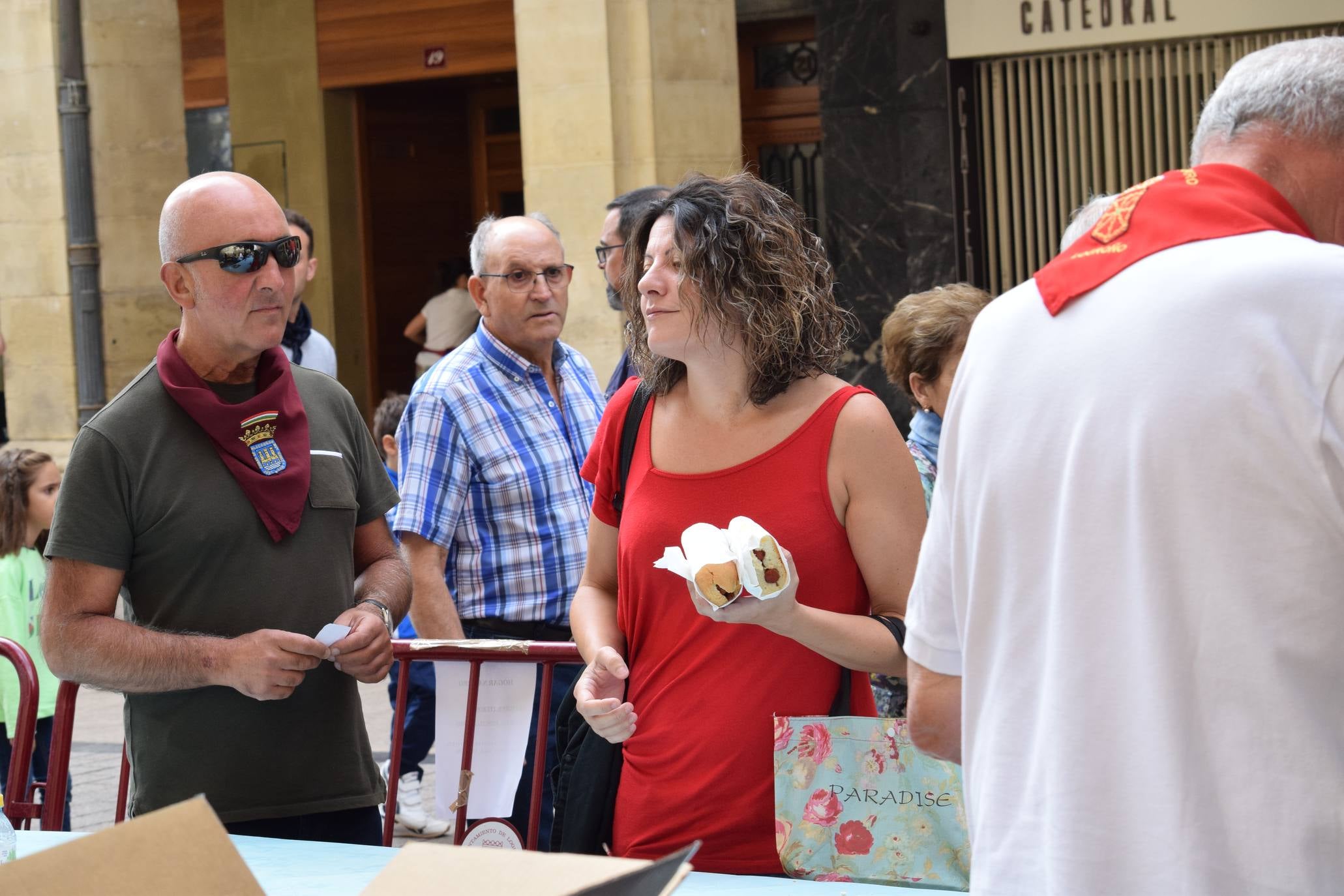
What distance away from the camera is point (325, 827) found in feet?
10.7

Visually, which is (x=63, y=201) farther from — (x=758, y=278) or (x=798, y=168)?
(x=758, y=278)

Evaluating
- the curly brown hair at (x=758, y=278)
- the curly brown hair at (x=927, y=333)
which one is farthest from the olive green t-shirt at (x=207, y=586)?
the curly brown hair at (x=927, y=333)

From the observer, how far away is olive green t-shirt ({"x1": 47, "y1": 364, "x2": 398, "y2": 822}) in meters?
3.01

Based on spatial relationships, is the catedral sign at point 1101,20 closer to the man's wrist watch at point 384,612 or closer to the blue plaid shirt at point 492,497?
the blue plaid shirt at point 492,497

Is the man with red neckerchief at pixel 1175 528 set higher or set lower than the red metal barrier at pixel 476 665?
higher

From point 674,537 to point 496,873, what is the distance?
88 cm

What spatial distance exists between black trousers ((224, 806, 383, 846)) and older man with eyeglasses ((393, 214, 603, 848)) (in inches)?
33.3

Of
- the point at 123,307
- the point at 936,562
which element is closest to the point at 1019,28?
the point at 123,307

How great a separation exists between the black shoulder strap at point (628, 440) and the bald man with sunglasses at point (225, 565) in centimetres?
→ 62

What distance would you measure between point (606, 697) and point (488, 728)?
0.83m

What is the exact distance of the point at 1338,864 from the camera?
1.62 m

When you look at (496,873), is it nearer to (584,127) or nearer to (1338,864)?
(1338,864)

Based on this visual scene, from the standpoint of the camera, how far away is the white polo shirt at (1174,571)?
159 centimetres

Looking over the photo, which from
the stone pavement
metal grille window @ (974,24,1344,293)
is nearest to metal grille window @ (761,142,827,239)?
metal grille window @ (974,24,1344,293)
